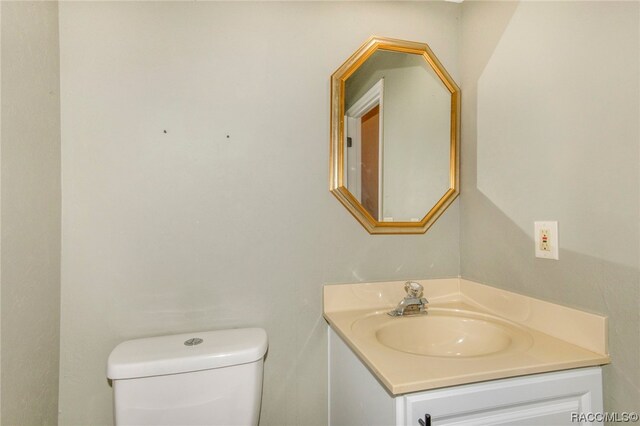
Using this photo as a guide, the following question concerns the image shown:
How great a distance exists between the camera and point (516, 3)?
1.07 m

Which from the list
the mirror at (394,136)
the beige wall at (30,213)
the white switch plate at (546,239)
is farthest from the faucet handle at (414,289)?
the beige wall at (30,213)

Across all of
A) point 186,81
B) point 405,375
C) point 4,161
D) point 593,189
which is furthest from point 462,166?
point 4,161

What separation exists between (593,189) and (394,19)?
95 centimetres

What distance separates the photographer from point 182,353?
0.94 metres

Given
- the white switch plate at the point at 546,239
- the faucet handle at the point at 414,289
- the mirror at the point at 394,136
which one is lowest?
the faucet handle at the point at 414,289

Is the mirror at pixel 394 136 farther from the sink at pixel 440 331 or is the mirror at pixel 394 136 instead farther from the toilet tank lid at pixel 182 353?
the toilet tank lid at pixel 182 353

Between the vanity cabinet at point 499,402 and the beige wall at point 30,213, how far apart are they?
890 mm

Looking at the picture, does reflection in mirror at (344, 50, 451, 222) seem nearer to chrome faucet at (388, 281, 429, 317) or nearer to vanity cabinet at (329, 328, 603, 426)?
chrome faucet at (388, 281, 429, 317)

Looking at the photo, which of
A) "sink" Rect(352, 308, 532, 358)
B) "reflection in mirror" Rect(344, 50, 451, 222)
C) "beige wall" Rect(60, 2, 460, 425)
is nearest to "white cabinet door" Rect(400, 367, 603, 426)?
"sink" Rect(352, 308, 532, 358)

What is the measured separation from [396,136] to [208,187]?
0.74 meters

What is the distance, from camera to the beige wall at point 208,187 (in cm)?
104

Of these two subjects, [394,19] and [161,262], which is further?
[394,19]

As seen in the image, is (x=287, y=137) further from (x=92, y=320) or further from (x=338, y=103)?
(x=92, y=320)

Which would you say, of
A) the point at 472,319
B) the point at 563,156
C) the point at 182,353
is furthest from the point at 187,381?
the point at 563,156
